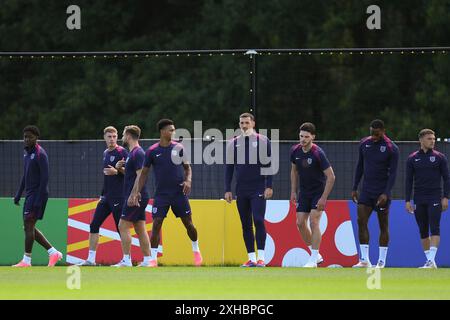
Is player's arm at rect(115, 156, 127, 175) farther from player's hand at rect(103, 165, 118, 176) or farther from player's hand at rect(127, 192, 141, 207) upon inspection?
player's hand at rect(127, 192, 141, 207)

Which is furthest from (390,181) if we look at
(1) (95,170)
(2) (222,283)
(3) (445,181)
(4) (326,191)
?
(1) (95,170)

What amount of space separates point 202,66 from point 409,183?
1948 cm

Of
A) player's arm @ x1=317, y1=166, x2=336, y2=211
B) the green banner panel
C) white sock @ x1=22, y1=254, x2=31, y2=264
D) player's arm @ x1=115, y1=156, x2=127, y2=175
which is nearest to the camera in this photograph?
player's arm @ x1=317, y1=166, x2=336, y2=211

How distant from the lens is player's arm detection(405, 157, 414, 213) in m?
20.7

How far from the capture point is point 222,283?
54.2 ft

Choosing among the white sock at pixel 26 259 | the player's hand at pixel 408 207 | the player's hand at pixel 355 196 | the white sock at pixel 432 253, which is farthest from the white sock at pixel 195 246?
the white sock at pixel 432 253

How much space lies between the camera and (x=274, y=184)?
2236cm

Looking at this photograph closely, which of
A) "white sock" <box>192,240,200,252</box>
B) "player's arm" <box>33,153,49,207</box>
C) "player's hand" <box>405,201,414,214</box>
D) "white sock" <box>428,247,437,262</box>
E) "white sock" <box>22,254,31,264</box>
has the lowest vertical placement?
"white sock" <box>22,254,31,264</box>

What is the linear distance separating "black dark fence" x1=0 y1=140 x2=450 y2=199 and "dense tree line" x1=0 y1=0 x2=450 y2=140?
9.80 meters

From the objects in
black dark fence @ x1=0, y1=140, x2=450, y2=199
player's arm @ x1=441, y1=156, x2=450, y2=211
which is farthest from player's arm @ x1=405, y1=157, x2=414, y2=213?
black dark fence @ x1=0, y1=140, x2=450, y2=199

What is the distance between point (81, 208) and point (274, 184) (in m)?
3.26

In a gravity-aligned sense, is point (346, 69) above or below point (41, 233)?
above
